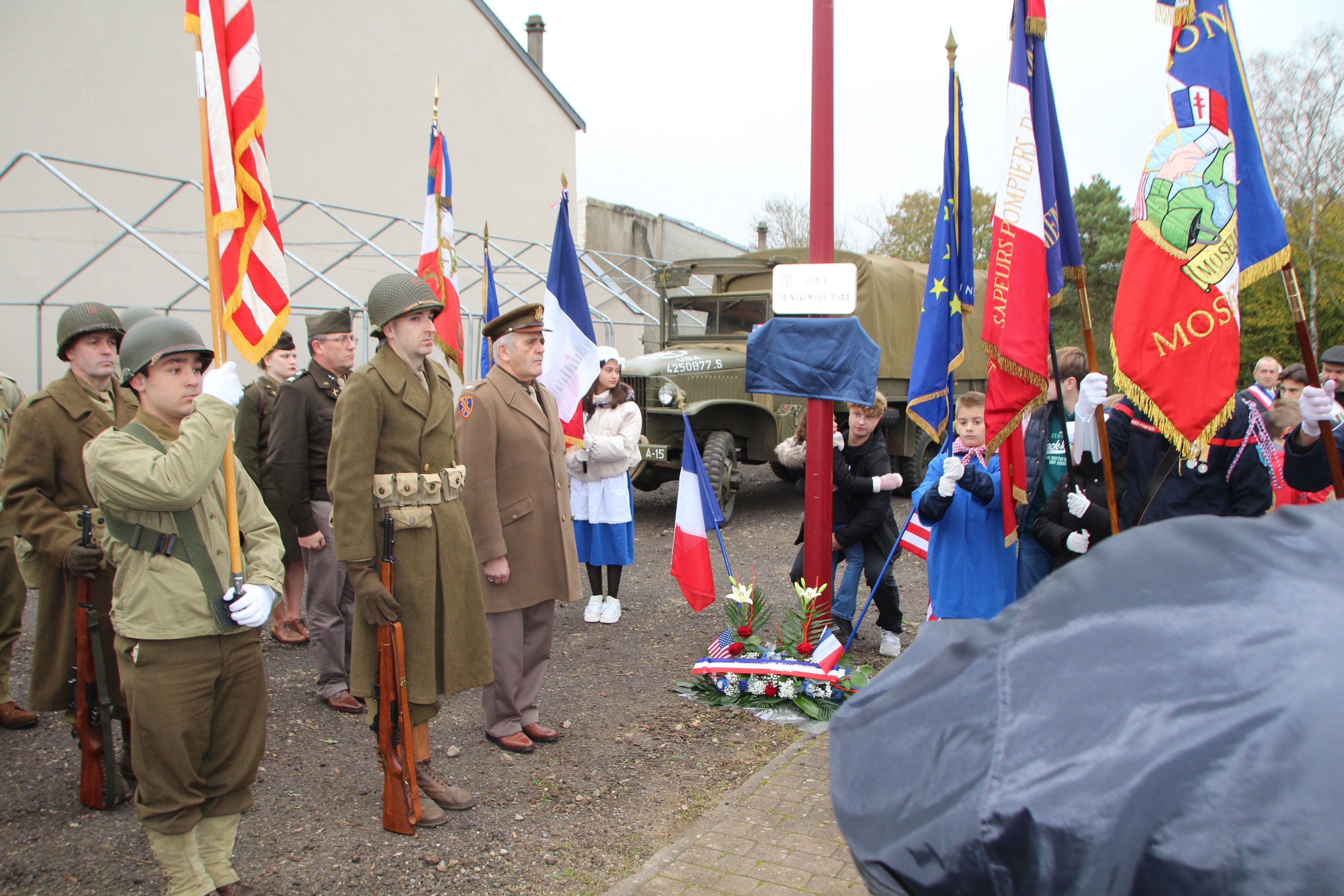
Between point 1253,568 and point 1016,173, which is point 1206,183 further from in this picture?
point 1253,568

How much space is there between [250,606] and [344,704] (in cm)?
193

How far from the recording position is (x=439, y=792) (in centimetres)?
335

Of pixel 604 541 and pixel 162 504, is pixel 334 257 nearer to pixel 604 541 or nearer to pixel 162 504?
pixel 604 541

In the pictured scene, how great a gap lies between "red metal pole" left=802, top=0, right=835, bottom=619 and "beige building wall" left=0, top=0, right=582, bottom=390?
7.75 m

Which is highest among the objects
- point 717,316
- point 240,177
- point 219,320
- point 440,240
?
point 440,240

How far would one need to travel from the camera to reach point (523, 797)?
3.52 m

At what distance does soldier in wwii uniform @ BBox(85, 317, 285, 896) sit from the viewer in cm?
254

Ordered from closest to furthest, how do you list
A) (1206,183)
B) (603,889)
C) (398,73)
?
(603,889)
(1206,183)
(398,73)

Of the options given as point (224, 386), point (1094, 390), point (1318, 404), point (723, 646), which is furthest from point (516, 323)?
point (1318, 404)

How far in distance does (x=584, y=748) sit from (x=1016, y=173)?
305 centimetres

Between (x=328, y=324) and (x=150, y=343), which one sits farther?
(x=328, y=324)

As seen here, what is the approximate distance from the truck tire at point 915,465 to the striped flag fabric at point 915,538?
6.47 metres

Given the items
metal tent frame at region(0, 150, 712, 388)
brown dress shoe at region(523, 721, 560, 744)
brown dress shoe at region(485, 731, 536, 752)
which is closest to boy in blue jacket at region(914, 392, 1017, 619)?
brown dress shoe at region(523, 721, 560, 744)

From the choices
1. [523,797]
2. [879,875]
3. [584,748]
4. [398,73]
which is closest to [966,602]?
[584,748]
